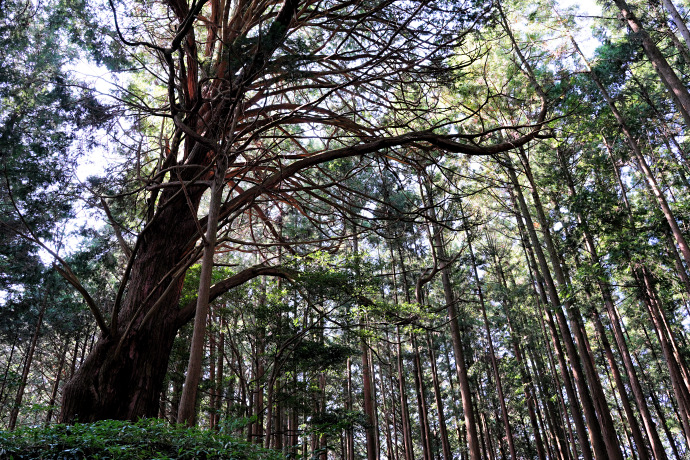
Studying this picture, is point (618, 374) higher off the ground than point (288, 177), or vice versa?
point (288, 177)

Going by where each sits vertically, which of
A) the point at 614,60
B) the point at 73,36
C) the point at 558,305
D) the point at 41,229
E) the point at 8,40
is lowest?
the point at 558,305

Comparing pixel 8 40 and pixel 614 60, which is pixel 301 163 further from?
pixel 614 60

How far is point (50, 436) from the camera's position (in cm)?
239

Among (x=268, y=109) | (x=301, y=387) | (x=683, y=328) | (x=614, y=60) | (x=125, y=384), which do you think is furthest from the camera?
(x=683, y=328)

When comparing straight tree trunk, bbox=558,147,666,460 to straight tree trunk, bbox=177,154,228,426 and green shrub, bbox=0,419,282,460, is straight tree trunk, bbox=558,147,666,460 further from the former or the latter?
green shrub, bbox=0,419,282,460

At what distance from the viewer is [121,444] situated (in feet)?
7.84

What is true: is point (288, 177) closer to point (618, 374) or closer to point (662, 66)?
point (662, 66)

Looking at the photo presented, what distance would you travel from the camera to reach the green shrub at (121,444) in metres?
2.20

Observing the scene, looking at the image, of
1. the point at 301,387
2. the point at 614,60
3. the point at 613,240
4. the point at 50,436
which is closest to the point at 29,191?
the point at 50,436

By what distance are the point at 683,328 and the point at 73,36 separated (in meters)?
26.3

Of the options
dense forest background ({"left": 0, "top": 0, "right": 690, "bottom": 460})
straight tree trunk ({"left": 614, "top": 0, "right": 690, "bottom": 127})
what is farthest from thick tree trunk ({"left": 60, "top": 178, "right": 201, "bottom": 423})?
straight tree trunk ({"left": 614, "top": 0, "right": 690, "bottom": 127})

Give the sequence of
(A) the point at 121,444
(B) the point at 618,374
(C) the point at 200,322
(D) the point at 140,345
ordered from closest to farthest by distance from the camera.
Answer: (A) the point at 121,444 → (C) the point at 200,322 → (D) the point at 140,345 → (B) the point at 618,374

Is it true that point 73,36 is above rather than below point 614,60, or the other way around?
below

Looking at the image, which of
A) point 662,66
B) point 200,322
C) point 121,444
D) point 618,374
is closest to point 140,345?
point 200,322
